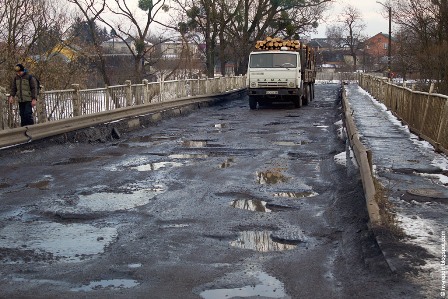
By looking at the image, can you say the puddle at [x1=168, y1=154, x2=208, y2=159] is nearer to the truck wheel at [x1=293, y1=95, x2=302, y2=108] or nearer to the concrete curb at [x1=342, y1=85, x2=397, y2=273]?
the concrete curb at [x1=342, y1=85, x2=397, y2=273]

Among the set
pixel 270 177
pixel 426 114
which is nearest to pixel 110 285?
pixel 270 177

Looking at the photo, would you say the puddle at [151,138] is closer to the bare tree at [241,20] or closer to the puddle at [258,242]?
the puddle at [258,242]

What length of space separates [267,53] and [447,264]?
22970 millimetres

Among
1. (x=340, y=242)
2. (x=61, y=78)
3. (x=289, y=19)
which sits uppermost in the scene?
(x=289, y=19)

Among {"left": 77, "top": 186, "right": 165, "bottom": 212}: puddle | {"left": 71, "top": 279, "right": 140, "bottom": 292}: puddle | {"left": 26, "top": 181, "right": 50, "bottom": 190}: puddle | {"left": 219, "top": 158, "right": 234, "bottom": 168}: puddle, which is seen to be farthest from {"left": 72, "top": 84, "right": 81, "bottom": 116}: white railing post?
{"left": 71, "top": 279, "right": 140, "bottom": 292}: puddle

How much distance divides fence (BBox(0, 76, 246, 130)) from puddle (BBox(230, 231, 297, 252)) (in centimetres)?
850

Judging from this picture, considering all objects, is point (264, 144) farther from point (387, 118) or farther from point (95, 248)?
point (95, 248)

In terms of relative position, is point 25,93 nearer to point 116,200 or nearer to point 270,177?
point 116,200

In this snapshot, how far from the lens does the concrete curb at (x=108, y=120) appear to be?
41.5 ft

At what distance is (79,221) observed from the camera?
6.94 meters

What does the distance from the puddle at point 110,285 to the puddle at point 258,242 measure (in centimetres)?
139

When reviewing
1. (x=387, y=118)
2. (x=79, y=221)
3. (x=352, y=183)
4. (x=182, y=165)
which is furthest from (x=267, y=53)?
(x=79, y=221)

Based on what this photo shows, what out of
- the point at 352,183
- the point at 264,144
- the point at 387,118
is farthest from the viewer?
the point at 387,118

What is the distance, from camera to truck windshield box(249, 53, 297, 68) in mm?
27141
